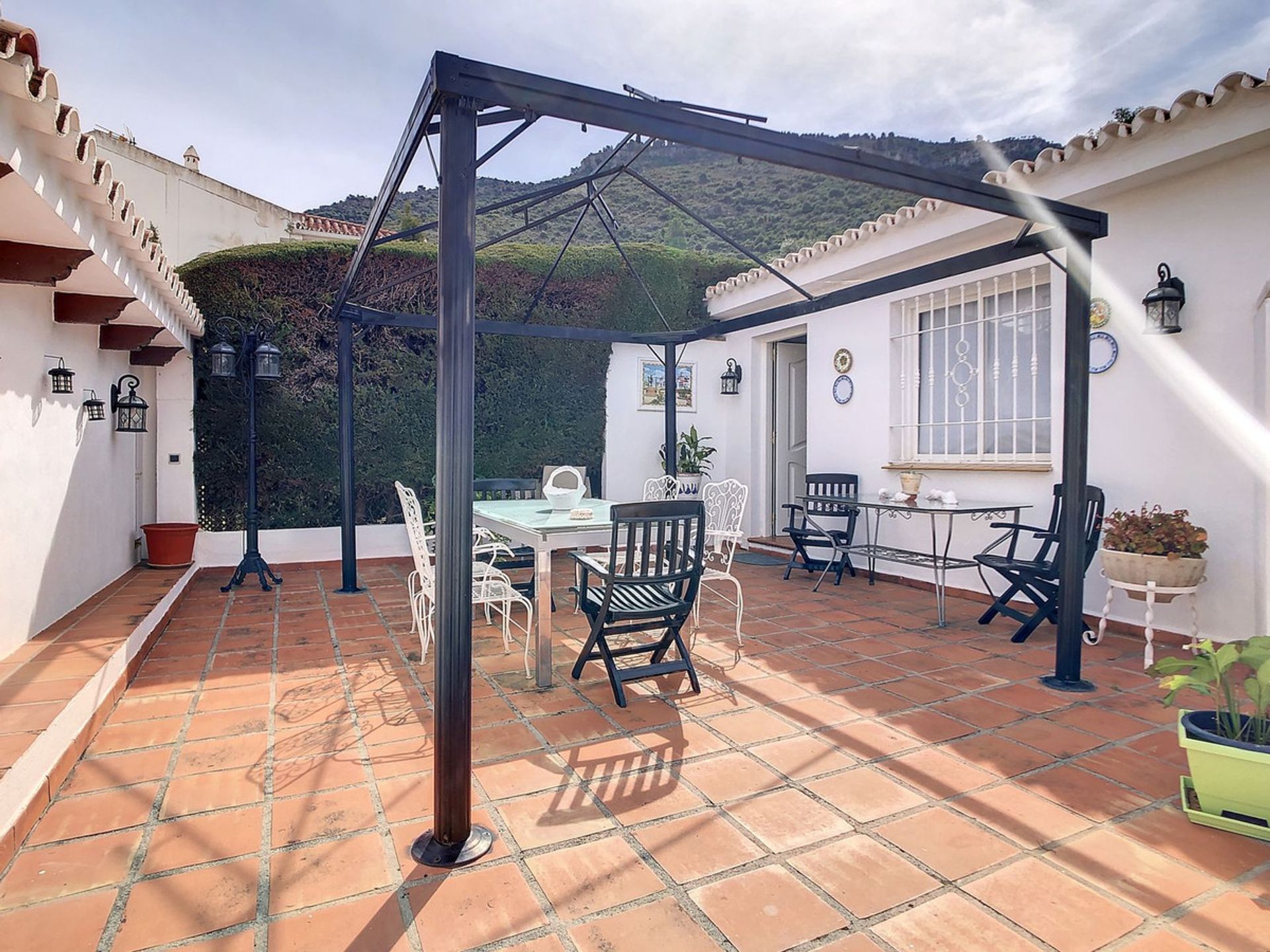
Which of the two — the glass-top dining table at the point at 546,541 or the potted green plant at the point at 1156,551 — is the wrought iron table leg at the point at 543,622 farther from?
the potted green plant at the point at 1156,551

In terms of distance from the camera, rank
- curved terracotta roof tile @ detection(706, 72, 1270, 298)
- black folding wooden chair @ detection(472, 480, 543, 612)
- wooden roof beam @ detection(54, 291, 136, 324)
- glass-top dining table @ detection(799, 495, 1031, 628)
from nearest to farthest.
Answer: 1. curved terracotta roof tile @ detection(706, 72, 1270, 298)
2. wooden roof beam @ detection(54, 291, 136, 324)
3. glass-top dining table @ detection(799, 495, 1031, 628)
4. black folding wooden chair @ detection(472, 480, 543, 612)

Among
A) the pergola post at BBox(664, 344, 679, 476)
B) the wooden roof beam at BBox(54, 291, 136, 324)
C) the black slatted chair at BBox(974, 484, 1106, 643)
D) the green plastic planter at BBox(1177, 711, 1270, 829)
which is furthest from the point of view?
the pergola post at BBox(664, 344, 679, 476)

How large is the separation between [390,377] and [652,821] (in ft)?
19.6

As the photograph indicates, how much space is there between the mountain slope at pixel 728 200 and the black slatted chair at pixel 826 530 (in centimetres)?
605

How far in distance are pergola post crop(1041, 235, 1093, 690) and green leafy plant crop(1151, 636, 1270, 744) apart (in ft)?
3.49

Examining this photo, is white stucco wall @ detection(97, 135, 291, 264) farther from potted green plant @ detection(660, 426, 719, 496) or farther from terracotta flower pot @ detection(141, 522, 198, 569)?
potted green plant @ detection(660, 426, 719, 496)

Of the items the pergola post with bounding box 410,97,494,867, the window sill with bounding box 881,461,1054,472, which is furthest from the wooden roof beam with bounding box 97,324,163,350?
the window sill with bounding box 881,461,1054,472

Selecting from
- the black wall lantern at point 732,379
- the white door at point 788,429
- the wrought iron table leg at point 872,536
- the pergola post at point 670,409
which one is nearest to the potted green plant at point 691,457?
the black wall lantern at point 732,379

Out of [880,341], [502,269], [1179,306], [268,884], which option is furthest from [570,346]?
[268,884]

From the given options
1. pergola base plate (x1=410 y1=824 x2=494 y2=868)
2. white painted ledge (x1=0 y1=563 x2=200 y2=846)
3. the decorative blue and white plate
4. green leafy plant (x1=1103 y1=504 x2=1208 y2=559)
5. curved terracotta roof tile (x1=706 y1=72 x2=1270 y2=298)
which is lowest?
pergola base plate (x1=410 y1=824 x2=494 y2=868)

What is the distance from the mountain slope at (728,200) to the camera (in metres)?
12.4

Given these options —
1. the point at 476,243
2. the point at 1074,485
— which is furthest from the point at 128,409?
the point at 1074,485

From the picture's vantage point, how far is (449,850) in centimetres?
190

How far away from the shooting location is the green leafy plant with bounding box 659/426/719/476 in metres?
8.03
